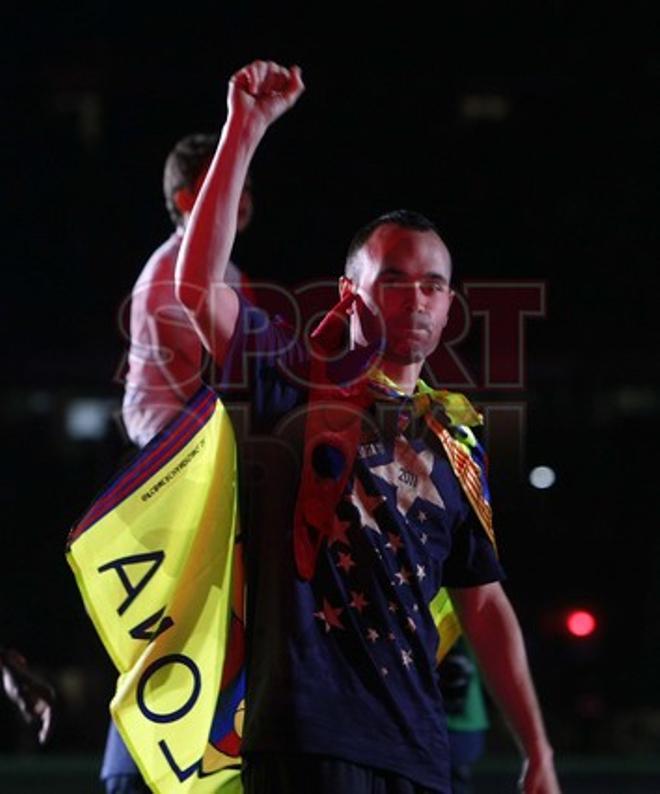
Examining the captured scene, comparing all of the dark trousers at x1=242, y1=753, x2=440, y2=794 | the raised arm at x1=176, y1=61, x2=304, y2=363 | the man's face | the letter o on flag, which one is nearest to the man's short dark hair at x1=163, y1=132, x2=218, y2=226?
the man's face

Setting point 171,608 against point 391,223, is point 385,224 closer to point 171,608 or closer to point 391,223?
point 391,223

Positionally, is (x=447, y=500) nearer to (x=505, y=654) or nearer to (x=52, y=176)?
(x=505, y=654)

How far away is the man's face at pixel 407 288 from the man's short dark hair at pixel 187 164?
167 centimetres

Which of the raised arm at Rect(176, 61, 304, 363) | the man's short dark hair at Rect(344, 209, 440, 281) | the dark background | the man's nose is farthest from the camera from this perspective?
the dark background

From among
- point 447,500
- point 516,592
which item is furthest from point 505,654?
point 516,592

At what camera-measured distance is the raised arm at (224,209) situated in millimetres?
2977

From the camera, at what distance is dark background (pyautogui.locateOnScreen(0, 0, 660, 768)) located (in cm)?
1094

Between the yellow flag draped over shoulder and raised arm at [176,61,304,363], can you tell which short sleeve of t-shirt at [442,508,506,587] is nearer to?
the yellow flag draped over shoulder

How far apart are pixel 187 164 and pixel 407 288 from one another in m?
1.82

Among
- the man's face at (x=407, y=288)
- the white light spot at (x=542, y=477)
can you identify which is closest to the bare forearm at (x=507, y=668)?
the man's face at (x=407, y=288)

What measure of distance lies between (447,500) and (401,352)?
288 millimetres

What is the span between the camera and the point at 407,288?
321 cm

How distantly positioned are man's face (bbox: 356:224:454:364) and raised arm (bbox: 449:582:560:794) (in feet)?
1.69

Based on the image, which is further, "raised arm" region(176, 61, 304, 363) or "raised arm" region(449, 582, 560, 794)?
"raised arm" region(449, 582, 560, 794)
